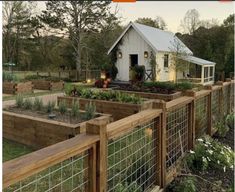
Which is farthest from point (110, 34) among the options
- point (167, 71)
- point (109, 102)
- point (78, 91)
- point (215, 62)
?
point (109, 102)

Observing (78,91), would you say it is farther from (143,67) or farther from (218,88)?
(143,67)

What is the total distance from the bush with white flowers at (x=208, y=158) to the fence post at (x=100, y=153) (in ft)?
5.98

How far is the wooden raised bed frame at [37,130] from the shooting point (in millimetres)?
4582

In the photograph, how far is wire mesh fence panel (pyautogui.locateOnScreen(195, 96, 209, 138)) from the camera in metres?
4.41

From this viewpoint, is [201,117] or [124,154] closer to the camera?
[124,154]

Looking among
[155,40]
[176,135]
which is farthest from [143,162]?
[155,40]

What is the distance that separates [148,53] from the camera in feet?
56.3

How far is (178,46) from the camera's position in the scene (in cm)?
1625

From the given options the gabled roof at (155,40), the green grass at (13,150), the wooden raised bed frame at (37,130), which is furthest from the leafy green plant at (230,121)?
the gabled roof at (155,40)

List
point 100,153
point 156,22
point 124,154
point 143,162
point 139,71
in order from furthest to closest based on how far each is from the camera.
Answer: point 156,22, point 139,71, point 124,154, point 143,162, point 100,153

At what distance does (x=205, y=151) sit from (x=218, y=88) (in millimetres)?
2132

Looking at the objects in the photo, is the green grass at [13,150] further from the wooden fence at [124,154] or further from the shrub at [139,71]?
the shrub at [139,71]

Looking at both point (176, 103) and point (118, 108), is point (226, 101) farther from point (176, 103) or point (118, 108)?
point (176, 103)

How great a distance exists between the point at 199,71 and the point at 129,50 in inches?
205
